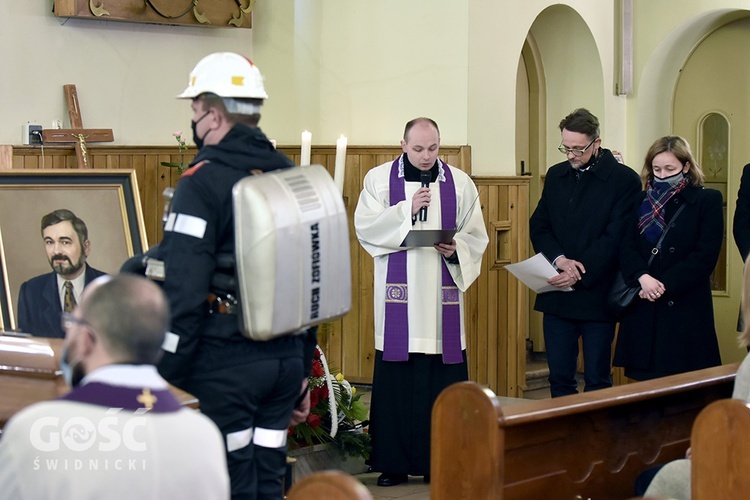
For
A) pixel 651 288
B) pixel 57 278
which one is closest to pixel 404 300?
pixel 651 288

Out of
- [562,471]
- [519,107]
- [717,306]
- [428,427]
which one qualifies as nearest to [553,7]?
[519,107]

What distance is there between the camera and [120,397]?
1.89m

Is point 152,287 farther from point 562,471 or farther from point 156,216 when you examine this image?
point 156,216

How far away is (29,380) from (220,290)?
2.12ft

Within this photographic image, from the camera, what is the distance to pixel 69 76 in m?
6.64

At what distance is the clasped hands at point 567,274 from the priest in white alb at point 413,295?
1.32 feet

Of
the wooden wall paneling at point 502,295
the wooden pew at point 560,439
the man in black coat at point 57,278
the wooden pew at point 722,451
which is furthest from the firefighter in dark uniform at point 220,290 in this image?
the wooden wall paneling at point 502,295

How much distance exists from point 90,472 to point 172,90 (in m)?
5.41

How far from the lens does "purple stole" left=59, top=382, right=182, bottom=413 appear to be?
1.88m

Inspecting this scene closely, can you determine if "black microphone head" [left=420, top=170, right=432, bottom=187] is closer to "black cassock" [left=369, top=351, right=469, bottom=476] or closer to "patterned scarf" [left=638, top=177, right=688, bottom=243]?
"black cassock" [left=369, top=351, right=469, bottom=476]

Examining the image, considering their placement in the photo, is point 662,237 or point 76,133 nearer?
point 662,237

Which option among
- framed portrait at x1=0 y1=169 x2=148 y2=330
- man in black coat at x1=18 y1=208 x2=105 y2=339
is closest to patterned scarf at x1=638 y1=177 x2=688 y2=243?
framed portrait at x1=0 y1=169 x2=148 y2=330

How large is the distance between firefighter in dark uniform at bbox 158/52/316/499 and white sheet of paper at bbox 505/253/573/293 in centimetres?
247

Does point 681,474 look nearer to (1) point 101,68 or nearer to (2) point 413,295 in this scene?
(2) point 413,295
